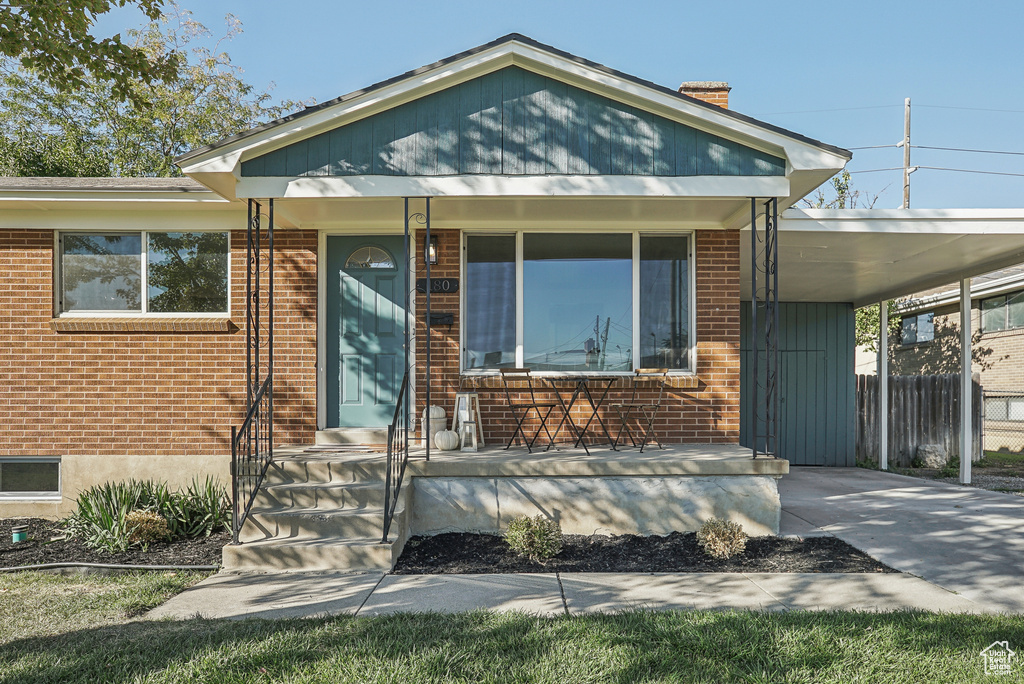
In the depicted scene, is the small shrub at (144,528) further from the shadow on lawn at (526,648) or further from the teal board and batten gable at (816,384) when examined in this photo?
the teal board and batten gable at (816,384)

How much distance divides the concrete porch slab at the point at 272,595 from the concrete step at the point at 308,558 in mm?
82

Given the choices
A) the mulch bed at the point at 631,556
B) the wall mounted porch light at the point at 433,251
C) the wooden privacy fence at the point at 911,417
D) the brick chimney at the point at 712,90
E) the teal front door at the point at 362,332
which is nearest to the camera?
the mulch bed at the point at 631,556

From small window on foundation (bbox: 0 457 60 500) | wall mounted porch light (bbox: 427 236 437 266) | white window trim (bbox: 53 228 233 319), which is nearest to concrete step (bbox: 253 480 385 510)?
white window trim (bbox: 53 228 233 319)

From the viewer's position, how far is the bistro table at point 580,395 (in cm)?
732

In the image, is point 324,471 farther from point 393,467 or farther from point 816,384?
point 816,384

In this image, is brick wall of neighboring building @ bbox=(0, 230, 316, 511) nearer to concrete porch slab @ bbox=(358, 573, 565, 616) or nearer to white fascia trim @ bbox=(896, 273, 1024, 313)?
concrete porch slab @ bbox=(358, 573, 565, 616)

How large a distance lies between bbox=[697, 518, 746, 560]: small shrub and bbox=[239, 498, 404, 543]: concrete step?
8.61ft

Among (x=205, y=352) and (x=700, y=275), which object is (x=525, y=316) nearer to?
(x=700, y=275)

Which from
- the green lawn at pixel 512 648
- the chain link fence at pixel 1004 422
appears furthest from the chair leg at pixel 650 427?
the chain link fence at pixel 1004 422

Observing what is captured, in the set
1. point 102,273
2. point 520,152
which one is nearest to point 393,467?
point 520,152

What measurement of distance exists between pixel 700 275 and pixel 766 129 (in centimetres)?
189

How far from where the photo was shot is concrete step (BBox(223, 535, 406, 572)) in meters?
5.41

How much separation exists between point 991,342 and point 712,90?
12082 mm

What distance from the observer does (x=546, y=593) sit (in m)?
4.81
